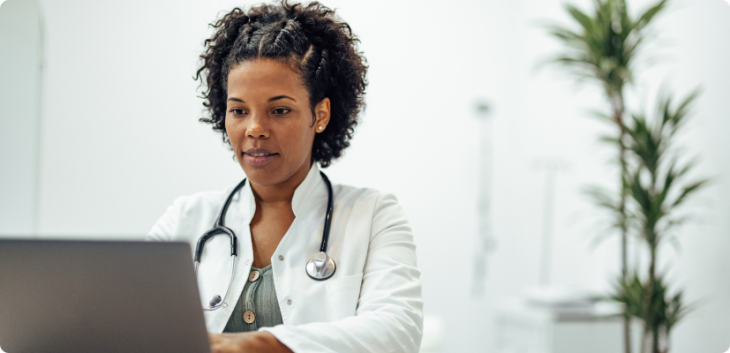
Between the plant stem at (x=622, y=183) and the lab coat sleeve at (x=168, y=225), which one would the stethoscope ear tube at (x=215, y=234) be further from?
the plant stem at (x=622, y=183)

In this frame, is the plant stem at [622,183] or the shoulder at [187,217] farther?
the plant stem at [622,183]

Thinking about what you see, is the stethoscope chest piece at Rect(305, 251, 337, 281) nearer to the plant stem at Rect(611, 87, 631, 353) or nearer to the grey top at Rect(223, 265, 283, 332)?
the grey top at Rect(223, 265, 283, 332)

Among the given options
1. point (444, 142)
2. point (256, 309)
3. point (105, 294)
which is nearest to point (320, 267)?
point (256, 309)

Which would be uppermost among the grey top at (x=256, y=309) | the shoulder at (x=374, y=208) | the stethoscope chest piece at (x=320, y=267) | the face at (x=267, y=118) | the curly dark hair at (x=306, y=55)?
the curly dark hair at (x=306, y=55)

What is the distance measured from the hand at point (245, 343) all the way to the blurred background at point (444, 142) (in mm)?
789

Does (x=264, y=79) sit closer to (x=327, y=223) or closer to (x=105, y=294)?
(x=327, y=223)

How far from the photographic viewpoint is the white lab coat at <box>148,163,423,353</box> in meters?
0.96

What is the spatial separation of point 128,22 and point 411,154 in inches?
71.5

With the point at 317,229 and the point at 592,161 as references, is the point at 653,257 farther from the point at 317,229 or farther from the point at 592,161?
the point at 317,229

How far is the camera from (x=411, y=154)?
371cm

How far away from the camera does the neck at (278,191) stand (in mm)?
1277

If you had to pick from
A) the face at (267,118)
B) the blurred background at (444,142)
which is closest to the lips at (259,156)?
the face at (267,118)

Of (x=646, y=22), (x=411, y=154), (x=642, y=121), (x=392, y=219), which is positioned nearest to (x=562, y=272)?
(x=411, y=154)

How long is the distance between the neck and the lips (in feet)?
0.39
